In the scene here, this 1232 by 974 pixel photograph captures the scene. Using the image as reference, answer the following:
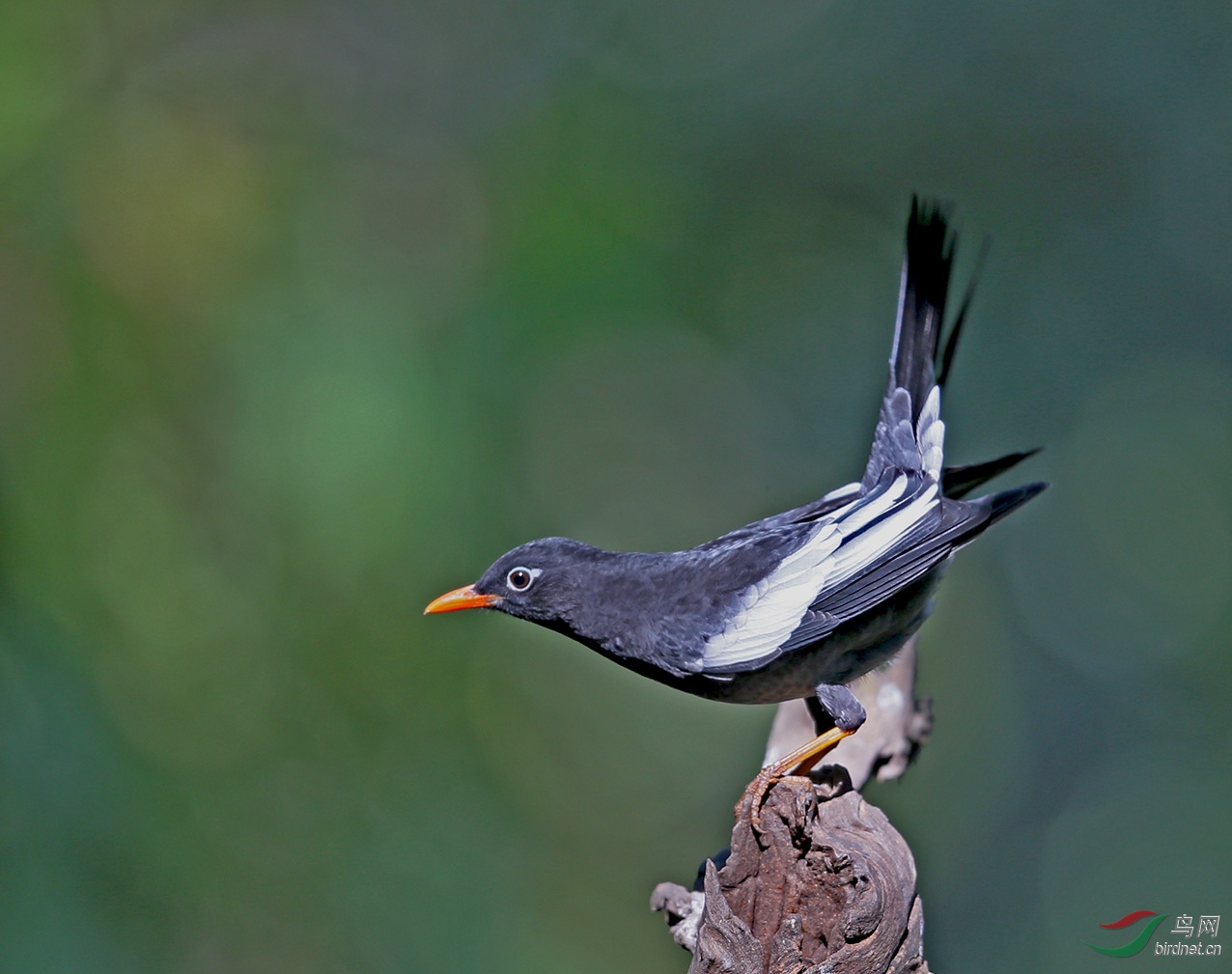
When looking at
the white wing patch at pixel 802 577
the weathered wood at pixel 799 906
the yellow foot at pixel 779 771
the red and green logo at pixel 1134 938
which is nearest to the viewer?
the weathered wood at pixel 799 906

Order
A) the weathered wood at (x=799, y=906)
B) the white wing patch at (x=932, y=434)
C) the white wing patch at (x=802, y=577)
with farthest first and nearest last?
the white wing patch at (x=932, y=434) → the white wing patch at (x=802, y=577) → the weathered wood at (x=799, y=906)

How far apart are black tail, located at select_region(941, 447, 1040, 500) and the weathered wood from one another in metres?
1.47

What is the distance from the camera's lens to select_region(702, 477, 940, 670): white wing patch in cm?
332

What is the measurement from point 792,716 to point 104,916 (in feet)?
13.9

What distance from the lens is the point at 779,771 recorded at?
10.7 feet

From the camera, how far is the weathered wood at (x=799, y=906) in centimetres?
287

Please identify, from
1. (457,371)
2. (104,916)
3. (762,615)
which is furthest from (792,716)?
(104,916)

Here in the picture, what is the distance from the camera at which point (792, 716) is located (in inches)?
172

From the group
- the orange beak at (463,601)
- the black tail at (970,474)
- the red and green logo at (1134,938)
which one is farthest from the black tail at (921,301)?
the red and green logo at (1134,938)

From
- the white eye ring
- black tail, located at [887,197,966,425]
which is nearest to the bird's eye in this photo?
the white eye ring

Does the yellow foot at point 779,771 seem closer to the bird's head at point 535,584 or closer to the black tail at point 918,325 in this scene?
the bird's head at point 535,584

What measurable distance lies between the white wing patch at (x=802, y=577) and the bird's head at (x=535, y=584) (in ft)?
1.73

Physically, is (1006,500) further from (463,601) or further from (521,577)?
(463,601)

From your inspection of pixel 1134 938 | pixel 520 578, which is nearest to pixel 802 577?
pixel 520 578
